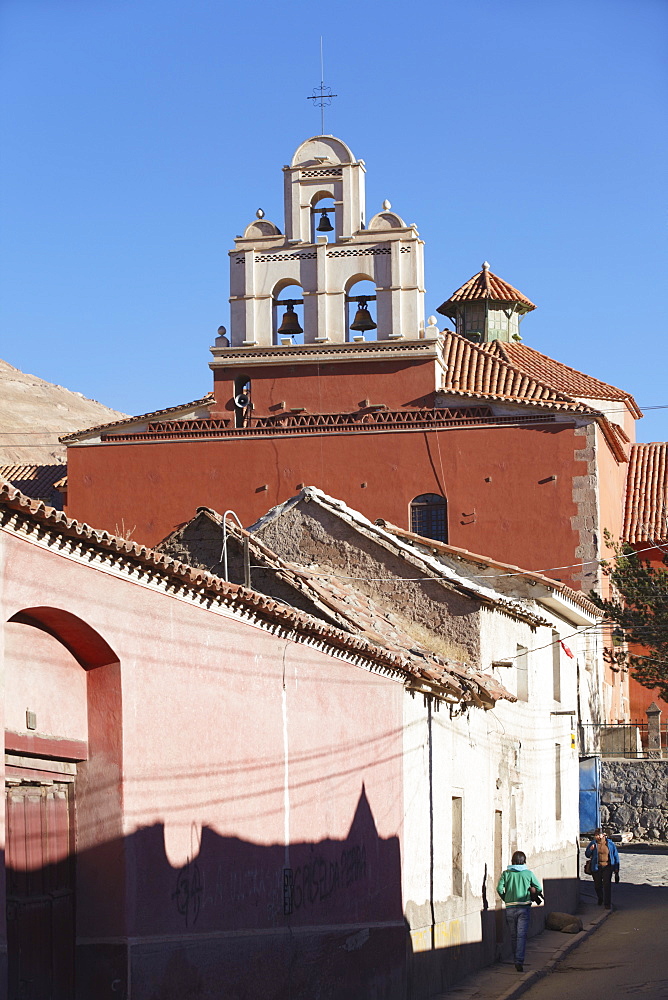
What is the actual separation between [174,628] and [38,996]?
110 inches

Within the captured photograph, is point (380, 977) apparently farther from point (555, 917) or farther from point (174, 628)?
point (555, 917)

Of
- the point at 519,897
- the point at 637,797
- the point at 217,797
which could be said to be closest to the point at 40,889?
the point at 217,797

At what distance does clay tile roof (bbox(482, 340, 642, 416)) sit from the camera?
36.3 m

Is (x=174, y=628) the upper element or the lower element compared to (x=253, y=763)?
upper

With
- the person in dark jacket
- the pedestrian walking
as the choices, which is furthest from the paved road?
the pedestrian walking

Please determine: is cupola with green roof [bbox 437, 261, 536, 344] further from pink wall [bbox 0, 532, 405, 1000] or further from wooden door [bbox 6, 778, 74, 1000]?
wooden door [bbox 6, 778, 74, 1000]

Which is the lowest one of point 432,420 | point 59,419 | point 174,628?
point 174,628

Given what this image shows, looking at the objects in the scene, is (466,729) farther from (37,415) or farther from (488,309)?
(37,415)

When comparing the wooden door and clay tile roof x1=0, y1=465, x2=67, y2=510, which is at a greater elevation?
clay tile roof x1=0, y1=465, x2=67, y2=510

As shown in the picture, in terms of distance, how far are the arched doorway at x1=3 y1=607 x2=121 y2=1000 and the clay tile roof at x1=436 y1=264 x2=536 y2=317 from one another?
3390cm

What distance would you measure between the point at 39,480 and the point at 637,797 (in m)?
19.9

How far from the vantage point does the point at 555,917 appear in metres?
22.2

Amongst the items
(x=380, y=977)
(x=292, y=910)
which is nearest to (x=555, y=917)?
(x=380, y=977)

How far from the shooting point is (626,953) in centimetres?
1866
